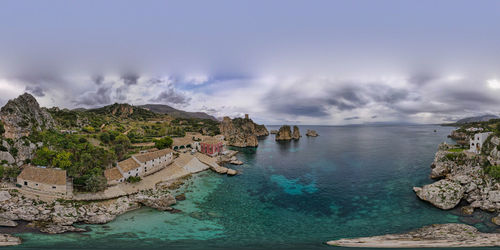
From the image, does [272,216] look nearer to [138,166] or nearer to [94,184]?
[94,184]

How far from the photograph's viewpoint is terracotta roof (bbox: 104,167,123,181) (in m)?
31.6

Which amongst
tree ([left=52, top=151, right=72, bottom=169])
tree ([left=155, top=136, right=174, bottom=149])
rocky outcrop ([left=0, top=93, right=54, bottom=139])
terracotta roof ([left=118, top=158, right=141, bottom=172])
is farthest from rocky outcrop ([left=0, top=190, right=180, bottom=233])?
tree ([left=155, top=136, right=174, bottom=149])

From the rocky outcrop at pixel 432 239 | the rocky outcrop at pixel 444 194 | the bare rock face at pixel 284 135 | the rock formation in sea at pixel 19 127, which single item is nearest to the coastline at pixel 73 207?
the rock formation in sea at pixel 19 127

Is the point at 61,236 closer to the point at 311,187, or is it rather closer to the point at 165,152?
the point at 165,152

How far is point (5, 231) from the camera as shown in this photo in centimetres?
1912

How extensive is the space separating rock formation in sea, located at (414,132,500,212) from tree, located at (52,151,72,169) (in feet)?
183

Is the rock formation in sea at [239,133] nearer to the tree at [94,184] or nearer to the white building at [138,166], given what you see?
the white building at [138,166]

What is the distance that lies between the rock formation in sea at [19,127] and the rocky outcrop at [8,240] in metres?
22.2

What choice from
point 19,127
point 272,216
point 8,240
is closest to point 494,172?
point 272,216

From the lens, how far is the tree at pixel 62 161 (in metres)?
30.9

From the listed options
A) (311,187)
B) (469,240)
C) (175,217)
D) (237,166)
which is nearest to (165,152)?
(237,166)

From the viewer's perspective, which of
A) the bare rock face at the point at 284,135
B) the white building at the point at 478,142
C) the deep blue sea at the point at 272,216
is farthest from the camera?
the bare rock face at the point at 284,135

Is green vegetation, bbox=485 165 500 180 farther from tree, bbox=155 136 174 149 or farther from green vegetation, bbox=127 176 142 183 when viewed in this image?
tree, bbox=155 136 174 149

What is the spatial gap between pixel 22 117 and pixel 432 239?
214ft
